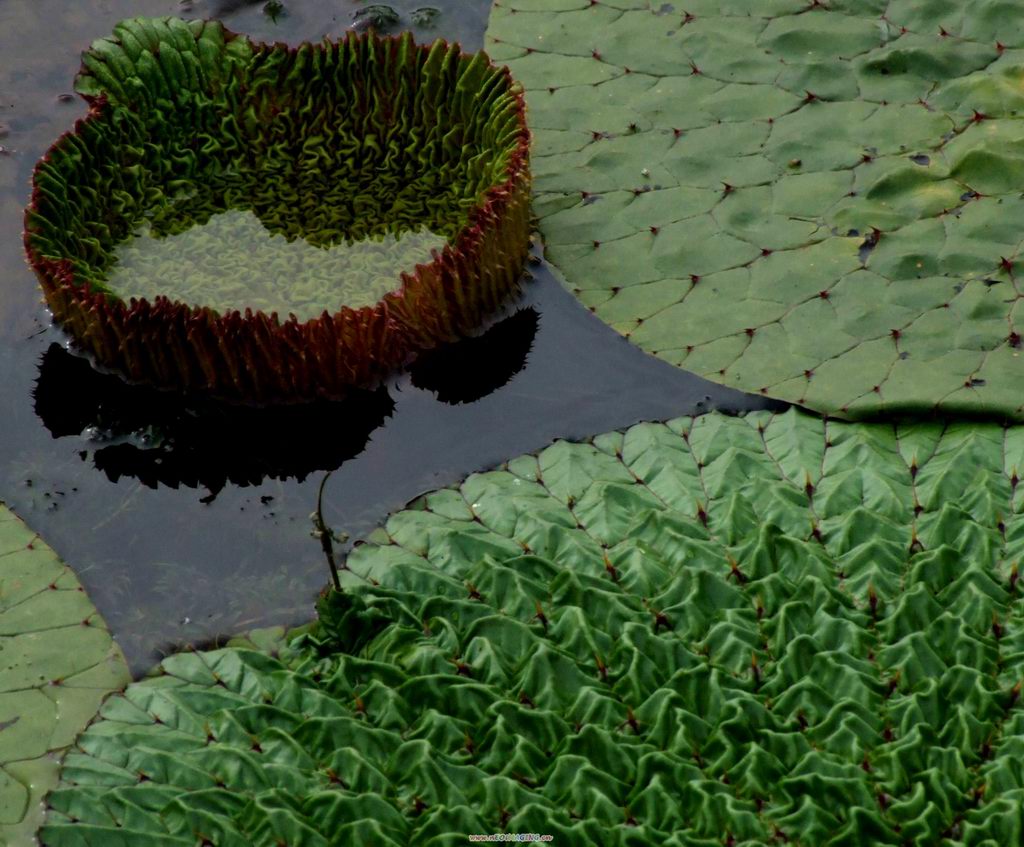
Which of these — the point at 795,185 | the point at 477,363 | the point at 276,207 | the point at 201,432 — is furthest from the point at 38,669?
the point at 795,185

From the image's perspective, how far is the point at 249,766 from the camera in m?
4.25

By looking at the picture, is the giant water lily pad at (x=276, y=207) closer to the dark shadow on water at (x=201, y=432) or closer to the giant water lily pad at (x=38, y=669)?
the dark shadow on water at (x=201, y=432)

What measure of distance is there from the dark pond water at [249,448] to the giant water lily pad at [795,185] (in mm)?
217

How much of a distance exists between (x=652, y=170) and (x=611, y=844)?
2.84m

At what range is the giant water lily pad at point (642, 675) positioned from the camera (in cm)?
408

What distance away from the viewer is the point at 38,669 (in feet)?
15.3

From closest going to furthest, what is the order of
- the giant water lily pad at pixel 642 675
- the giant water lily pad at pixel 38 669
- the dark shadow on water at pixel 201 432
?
1. the giant water lily pad at pixel 642 675
2. the giant water lily pad at pixel 38 669
3. the dark shadow on water at pixel 201 432

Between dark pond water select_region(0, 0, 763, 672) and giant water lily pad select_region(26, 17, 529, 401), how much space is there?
0.14 metres

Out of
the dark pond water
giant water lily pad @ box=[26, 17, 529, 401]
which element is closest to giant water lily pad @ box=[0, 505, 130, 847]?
the dark pond water

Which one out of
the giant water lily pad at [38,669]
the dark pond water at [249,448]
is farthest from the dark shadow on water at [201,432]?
the giant water lily pad at [38,669]

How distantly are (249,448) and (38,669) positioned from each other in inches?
42.0

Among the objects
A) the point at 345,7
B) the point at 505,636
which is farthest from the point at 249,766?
the point at 345,7

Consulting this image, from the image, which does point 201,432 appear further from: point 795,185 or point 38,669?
point 795,185

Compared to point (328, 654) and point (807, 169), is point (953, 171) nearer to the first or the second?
point (807, 169)
